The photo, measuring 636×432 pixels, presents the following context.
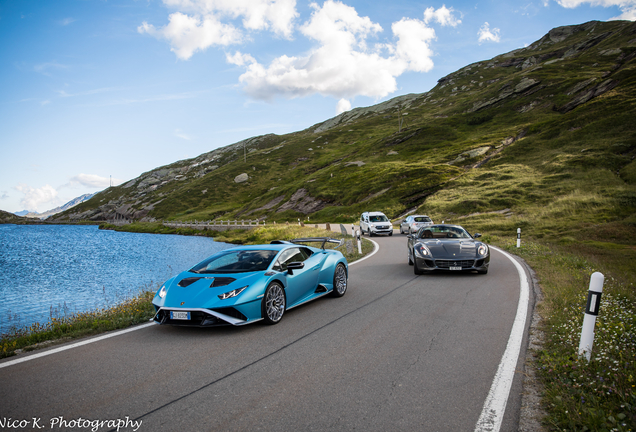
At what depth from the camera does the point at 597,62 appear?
314ft

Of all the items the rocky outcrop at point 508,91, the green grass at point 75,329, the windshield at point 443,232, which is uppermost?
the rocky outcrop at point 508,91

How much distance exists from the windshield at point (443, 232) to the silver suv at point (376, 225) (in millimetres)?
16843

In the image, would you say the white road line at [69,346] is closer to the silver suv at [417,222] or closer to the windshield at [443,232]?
the windshield at [443,232]

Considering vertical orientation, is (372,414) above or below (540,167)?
below

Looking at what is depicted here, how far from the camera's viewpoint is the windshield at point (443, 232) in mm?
12178

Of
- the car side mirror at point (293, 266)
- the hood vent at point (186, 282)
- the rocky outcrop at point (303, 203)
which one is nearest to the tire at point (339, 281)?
the car side mirror at point (293, 266)

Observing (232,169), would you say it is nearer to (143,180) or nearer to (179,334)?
→ (143,180)

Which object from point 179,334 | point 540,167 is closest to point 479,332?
point 179,334

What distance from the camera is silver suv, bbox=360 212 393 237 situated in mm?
29375

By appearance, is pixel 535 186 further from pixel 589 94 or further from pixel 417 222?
pixel 589 94

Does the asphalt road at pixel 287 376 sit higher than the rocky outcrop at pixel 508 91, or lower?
lower

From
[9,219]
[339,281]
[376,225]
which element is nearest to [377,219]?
[376,225]

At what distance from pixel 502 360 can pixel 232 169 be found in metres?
129

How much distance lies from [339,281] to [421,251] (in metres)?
3.42
